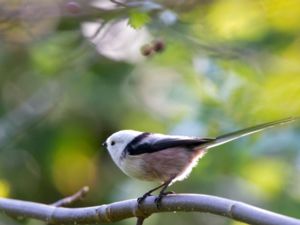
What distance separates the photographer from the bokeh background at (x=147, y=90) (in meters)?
4.21

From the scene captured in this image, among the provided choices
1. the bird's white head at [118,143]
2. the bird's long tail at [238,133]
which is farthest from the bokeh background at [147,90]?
the bird's white head at [118,143]

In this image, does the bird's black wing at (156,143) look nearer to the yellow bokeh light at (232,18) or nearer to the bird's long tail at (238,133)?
the bird's long tail at (238,133)

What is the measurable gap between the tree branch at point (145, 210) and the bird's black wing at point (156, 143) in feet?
1.54

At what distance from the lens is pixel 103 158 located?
22.6 ft

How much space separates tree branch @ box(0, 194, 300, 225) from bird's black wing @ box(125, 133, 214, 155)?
47cm

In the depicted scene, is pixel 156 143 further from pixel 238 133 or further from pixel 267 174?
pixel 267 174

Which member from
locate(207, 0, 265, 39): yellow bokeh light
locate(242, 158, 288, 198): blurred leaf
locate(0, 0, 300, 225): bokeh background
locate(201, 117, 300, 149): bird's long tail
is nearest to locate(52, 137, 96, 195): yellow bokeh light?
locate(0, 0, 300, 225): bokeh background

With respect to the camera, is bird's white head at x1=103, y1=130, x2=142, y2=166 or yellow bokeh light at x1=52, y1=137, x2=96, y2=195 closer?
bird's white head at x1=103, y1=130, x2=142, y2=166

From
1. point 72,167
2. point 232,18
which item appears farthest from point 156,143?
point 72,167

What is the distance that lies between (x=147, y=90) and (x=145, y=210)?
3.50m

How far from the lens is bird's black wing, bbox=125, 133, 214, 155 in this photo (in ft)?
12.4

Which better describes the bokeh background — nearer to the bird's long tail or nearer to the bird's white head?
the bird's long tail

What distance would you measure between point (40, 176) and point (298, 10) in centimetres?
309

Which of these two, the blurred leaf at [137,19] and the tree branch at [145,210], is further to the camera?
the blurred leaf at [137,19]
